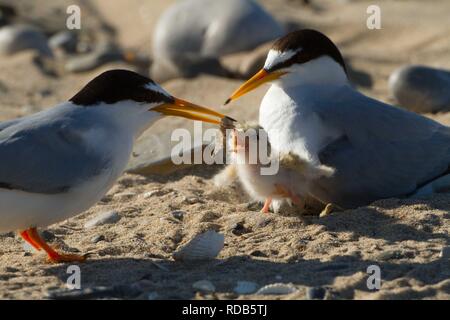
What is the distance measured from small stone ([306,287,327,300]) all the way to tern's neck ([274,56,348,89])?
5.25ft

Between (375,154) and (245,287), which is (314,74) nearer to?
(375,154)

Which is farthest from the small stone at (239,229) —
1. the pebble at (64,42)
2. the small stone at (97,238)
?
the pebble at (64,42)

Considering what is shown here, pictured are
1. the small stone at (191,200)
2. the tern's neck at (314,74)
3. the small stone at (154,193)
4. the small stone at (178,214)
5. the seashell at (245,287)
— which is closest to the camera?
the seashell at (245,287)

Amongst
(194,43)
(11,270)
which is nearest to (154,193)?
(11,270)

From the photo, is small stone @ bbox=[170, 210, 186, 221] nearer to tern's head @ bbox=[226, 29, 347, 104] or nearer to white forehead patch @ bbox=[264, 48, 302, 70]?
tern's head @ bbox=[226, 29, 347, 104]

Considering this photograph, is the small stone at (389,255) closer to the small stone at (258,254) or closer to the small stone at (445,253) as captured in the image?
the small stone at (445,253)

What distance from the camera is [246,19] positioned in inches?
328

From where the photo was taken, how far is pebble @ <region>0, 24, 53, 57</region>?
919cm

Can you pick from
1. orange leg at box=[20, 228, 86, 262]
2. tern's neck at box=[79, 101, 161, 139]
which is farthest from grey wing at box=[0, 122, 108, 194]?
orange leg at box=[20, 228, 86, 262]

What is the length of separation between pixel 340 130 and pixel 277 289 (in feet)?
4.26

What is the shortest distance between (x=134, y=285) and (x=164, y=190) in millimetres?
1652

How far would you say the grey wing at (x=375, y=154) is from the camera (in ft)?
15.0

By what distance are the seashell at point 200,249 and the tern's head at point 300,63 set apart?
984 mm
